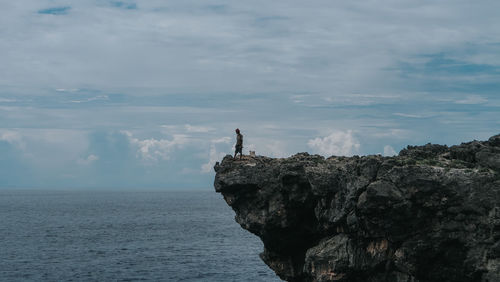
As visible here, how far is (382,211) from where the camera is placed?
28.9m

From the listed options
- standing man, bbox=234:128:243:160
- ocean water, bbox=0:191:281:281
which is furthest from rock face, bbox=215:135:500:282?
ocean water, bbox=0:191:281:281

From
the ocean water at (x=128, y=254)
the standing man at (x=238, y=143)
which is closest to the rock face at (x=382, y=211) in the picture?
the standing man at (x=238, y=143)

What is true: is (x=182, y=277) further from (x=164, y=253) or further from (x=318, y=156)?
(x=318, y=156)

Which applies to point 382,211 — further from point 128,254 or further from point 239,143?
point 128,254

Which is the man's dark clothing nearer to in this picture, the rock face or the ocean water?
the rock face

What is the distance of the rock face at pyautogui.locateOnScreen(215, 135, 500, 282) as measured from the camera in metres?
27.1

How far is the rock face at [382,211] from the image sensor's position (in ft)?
88.9

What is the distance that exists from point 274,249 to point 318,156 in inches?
359

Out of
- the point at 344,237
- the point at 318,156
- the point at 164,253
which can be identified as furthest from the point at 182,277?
the point at 344,237

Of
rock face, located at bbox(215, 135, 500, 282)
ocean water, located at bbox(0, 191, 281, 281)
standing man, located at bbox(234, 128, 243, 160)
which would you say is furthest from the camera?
ocean water, located at bbox(0, 191, 281, 281)

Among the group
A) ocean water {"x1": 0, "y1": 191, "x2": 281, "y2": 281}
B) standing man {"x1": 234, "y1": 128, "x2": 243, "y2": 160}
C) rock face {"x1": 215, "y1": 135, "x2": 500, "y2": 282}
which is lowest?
ocean water {"x1": 0, "y1": 191, "x2": 281, "y2": 281}

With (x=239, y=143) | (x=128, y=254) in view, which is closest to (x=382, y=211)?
(x=239, y=143)

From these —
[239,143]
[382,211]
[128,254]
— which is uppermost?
[239,143]

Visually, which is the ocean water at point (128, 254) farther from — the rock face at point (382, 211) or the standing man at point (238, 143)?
the rock face at point (382, 211)
